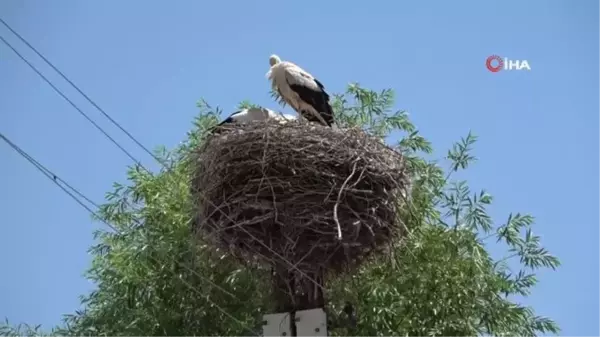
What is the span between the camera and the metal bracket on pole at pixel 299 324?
22.0 feet

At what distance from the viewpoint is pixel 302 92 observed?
8719 millimetres

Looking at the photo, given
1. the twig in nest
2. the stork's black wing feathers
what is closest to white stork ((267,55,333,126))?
the stork's black wing feathers

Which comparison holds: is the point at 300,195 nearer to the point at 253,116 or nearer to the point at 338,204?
the point at 338,204

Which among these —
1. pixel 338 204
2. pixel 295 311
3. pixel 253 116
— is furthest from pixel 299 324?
pixel 253 116

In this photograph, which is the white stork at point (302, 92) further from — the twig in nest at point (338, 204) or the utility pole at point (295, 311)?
the utility pole at point (295, 311)

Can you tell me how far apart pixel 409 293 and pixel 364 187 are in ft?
6.91

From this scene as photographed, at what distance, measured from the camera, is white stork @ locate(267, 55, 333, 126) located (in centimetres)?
870

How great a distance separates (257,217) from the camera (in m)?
7.16

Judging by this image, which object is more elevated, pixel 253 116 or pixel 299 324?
pixel 253 116

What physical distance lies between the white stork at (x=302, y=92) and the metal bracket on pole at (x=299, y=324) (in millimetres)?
2158

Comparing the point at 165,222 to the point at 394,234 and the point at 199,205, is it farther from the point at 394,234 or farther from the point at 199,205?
the point at 394,234

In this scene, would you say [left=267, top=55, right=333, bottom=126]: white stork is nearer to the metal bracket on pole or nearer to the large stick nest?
the large stick nest

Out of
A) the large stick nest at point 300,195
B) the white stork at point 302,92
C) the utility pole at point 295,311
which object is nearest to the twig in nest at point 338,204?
the large stick nest at point 300,195

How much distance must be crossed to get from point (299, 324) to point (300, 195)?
0.87 metres
